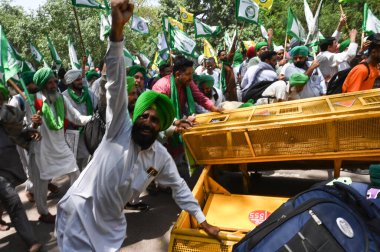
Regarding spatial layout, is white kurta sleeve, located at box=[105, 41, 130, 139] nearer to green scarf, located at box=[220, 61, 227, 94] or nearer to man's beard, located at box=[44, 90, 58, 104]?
man's beard, located at box=[44, 90, 58, 104]

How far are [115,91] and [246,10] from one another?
17.5 feet

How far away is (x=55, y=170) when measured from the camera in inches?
155

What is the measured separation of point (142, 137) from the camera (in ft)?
6.44

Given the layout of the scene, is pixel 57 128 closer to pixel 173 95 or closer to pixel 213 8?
pixel 173 95

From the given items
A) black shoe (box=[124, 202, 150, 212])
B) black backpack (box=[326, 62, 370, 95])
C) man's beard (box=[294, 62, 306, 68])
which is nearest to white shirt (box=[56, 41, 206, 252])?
black shoe (box=[124, 202, 150, 212])

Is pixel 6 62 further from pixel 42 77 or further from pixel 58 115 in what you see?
pixel 58 115

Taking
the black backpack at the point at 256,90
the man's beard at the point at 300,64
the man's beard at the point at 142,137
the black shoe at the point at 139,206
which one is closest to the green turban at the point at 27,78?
the black shoe at the point at 139,206

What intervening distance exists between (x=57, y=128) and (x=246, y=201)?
90.9 inches

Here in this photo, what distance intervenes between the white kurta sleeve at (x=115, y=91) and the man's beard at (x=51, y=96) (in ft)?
7.31

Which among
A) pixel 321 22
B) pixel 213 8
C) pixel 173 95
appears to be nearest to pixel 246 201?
pixel 173 95

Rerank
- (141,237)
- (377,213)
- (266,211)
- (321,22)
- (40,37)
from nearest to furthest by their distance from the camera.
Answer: (377,213) < (266,211) < (141,237) < (321,22) < (40,37)

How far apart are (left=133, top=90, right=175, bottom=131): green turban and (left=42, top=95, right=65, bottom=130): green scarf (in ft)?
7.00

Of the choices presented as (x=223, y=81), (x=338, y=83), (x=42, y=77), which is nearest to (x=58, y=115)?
(x=42, y=77)

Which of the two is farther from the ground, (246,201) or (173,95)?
(173,95)
